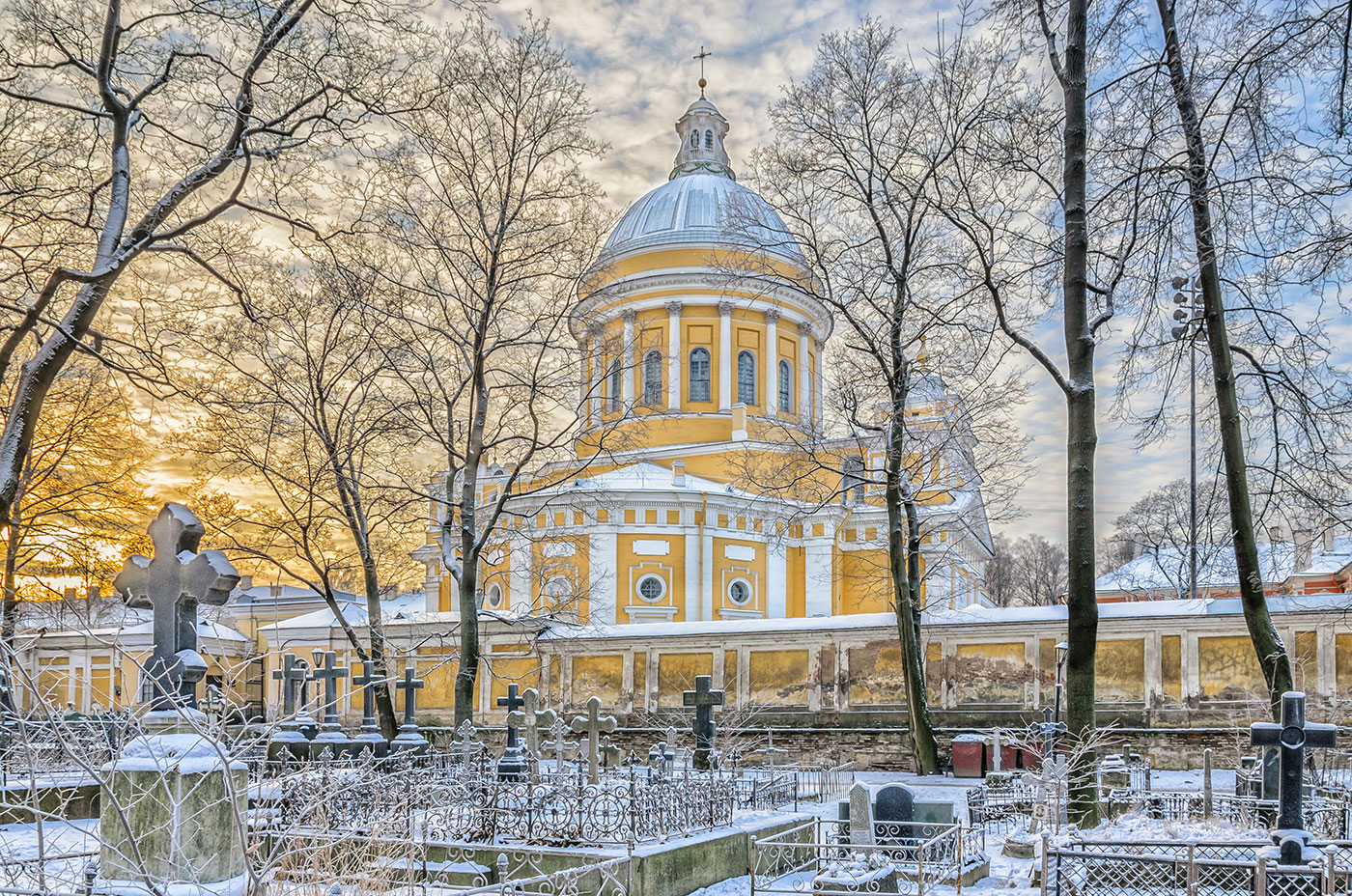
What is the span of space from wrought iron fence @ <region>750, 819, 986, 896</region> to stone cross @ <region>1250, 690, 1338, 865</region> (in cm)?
243

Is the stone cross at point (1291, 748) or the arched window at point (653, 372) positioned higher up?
the arched window at point (653, 372)

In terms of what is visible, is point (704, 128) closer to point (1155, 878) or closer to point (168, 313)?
point (168, 313)

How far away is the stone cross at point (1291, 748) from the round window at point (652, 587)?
84.2 feet

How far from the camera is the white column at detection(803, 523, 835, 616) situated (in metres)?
37.2

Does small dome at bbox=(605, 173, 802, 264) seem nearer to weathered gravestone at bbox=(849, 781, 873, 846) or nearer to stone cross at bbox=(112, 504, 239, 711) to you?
weathered gravestone at bbox=(849, 781, 873, 846)

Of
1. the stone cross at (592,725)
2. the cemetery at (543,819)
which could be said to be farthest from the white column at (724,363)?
the stone cross at (592,725)

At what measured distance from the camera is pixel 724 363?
40562 millimetres

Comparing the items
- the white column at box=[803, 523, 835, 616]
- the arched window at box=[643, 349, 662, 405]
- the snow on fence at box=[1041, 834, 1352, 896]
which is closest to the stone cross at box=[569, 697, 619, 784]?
the snow on fence at box=[1041, 834, 1352, 896]

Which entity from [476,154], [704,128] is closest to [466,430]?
[476,154]

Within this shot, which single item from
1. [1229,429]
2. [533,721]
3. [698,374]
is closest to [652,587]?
[698,374]

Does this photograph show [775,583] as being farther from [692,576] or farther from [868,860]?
[868,860]

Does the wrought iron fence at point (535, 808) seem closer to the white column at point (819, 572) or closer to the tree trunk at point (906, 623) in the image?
the tree trunk at point (906, 623)

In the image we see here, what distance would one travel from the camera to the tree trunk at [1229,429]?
37.2ft

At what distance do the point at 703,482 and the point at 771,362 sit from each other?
6.67 meters
